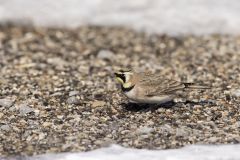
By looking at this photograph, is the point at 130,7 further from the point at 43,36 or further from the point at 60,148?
the point at 60,148

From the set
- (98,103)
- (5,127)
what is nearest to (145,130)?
(98,103)

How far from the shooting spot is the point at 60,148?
599 centimetres

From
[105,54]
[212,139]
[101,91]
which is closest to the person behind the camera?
[212,139]

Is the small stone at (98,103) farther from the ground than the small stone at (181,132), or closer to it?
farther from the ground

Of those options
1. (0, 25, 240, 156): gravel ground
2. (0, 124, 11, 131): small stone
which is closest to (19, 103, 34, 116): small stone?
(0, 25, 240, 156): gravel ground

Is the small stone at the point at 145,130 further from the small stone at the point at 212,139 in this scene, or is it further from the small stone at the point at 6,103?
the small stone at the point at 6,103

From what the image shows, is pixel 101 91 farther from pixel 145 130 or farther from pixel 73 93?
pixel 145 130

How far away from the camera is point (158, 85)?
6.79 m

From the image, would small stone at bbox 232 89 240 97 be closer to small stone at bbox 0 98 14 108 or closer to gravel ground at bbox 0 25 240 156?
gravel ground at bbox 0 25 240 156

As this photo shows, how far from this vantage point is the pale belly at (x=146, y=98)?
6.64 metres

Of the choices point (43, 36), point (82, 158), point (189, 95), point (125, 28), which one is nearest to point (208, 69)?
point (189, 95)

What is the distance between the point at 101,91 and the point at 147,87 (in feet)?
4.12

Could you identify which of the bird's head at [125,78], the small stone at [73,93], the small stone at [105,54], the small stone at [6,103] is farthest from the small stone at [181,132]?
the small stone at [105,54]

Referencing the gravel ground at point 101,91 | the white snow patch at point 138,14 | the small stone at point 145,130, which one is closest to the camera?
the gravel ground at point 101,91
